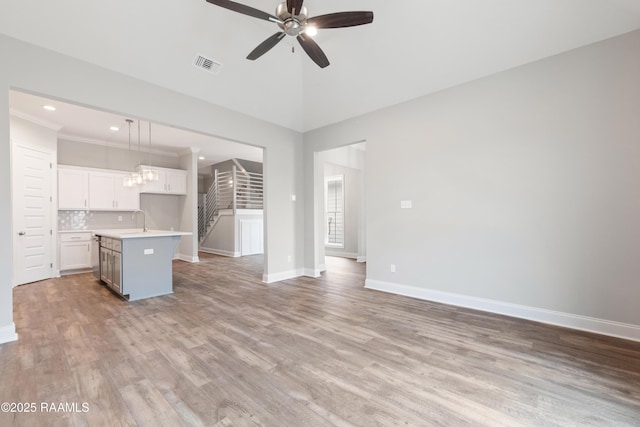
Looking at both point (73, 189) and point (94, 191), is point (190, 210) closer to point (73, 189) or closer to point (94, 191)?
point (94, 191)

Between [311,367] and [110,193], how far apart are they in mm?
6617

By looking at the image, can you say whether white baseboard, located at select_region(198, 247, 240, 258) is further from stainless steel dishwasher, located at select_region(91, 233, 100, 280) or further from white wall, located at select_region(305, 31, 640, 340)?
white wall, located at select_region(305, 31, 640, 340)

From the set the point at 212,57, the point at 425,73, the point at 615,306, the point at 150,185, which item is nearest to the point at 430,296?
the point at 615,306

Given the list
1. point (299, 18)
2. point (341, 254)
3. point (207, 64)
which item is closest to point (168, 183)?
point (207, 64)

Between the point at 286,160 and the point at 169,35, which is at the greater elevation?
the point at 169,35

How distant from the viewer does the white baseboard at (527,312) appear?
2654 mm

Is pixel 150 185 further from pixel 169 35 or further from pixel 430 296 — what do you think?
pixel 430 296

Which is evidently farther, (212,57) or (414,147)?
(414,147)

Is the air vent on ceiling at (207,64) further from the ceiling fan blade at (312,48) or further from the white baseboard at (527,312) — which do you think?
the white baseboard at (527,312)

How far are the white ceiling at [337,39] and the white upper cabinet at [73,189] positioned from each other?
395cm

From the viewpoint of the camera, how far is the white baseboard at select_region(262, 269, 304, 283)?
4996 millimetres

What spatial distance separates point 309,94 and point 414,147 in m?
2.05

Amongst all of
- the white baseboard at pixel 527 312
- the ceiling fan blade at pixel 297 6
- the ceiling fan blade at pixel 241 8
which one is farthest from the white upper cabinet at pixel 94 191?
the white baseboard at pixel 527 312

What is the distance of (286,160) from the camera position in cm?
536
